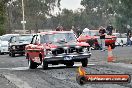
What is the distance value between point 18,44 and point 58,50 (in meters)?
14.9

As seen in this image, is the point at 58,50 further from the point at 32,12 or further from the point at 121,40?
the point at 32,12

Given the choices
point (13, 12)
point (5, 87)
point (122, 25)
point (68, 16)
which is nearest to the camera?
point (5, 87)

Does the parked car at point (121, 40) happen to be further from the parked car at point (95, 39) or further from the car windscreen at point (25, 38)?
the car windscreen at point (25, 38)

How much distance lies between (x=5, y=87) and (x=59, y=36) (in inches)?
302

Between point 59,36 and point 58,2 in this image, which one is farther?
point 58,2

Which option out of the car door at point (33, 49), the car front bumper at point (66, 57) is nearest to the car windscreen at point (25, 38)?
the car door at point (33, 49)

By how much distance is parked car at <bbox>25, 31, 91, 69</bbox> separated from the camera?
19.1 metres

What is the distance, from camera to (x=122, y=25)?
86.6 metres

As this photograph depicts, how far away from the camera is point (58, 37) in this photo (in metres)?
20.3

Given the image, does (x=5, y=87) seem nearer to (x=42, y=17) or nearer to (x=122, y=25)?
(x=122, y=25)

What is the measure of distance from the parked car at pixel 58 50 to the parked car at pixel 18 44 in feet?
41.6

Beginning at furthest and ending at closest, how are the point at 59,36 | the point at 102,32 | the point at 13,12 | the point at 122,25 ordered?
the point at 13,12 < the point at 122,25 < the point at 102,32 < the point at 59,36

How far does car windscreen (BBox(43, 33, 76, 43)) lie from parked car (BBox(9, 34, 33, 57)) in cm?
1274

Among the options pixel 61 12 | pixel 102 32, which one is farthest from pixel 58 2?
pixel 102 32
